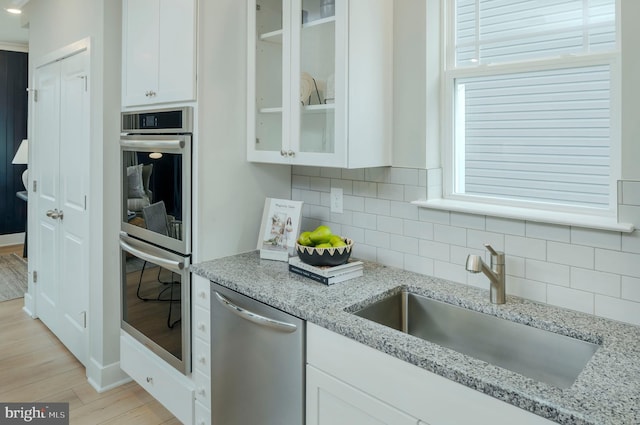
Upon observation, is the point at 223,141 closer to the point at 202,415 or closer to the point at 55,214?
the point at 202,415

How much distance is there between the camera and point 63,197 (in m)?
3.08

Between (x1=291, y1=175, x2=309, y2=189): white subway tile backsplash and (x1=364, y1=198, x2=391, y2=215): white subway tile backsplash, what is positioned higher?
(x1=291, y1=175, x2=309, y2=189): white subway tile backsplash

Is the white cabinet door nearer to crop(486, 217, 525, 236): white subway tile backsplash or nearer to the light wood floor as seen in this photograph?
crop(486, 217, 525, 236): white subway tile backsplash

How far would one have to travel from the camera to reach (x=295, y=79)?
6.24 ft

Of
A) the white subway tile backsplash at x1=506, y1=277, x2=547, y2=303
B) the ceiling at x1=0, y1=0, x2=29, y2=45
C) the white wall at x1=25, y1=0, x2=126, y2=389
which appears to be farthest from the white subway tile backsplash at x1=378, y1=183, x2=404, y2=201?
the ceiling at x1=0, y1=0, x2=29, y2=45

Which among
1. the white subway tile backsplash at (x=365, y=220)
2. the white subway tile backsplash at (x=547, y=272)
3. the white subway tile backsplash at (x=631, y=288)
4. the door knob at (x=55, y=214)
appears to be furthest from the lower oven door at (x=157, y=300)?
the white subway tile backsplash at (x=631, y=288)

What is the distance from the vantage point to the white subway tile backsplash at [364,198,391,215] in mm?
1983

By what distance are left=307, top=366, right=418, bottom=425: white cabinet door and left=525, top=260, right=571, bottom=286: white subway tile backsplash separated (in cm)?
70

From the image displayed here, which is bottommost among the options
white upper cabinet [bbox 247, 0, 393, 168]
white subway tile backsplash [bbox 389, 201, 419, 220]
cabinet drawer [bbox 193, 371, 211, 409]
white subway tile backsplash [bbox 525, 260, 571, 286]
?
cabinet drawer [bbox 193, 371, 211, 409]

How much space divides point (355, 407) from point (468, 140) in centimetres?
111

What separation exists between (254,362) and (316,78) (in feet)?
3.80

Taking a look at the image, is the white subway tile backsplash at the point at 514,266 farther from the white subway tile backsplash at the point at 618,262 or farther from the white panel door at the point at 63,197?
the white panel door at the point at 63,197

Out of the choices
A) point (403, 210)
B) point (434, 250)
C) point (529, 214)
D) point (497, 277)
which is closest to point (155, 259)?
point (403, 210)

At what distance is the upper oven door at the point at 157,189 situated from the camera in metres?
2.03
